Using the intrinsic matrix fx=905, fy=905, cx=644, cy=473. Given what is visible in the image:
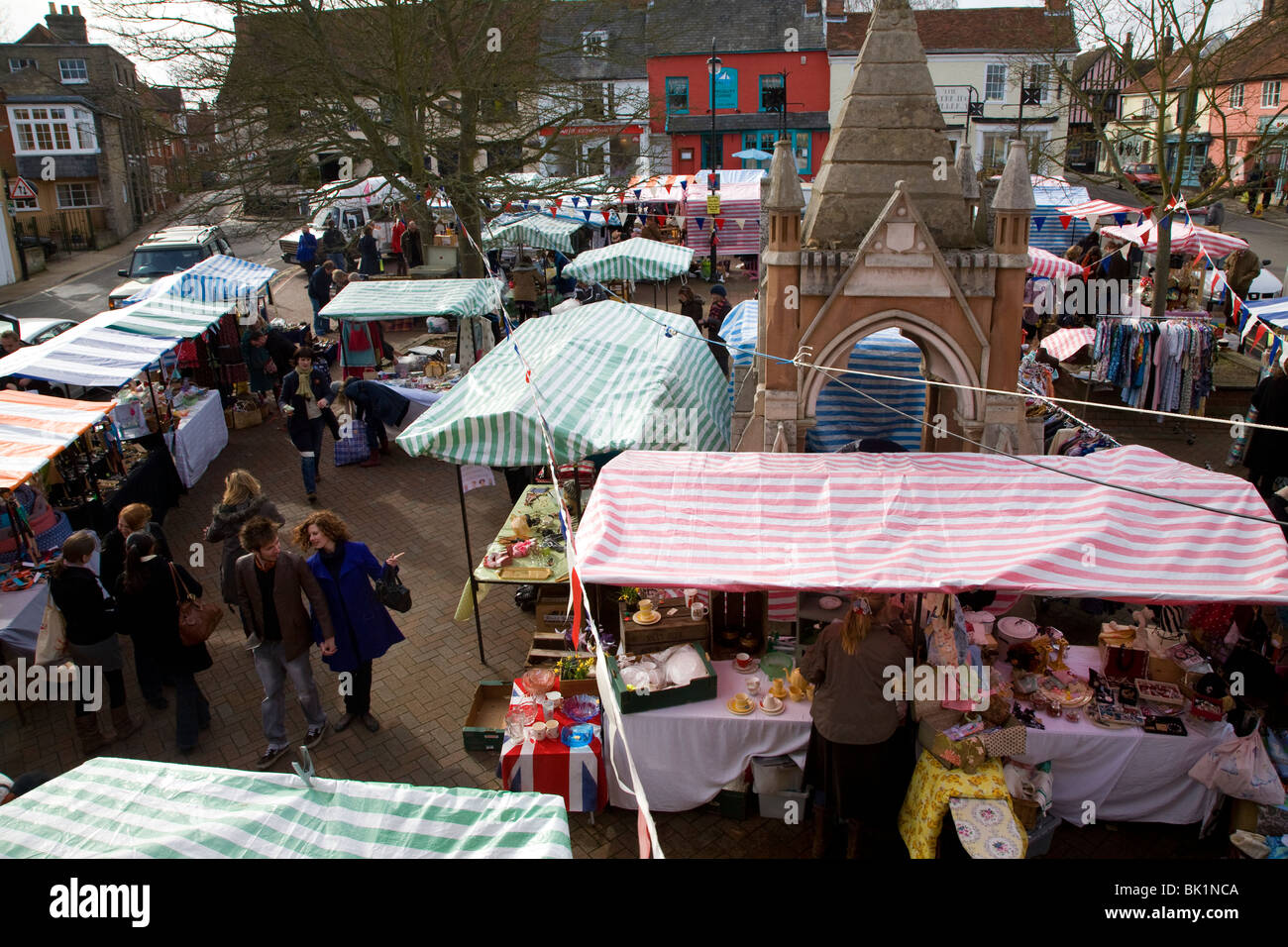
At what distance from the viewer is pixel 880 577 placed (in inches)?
250

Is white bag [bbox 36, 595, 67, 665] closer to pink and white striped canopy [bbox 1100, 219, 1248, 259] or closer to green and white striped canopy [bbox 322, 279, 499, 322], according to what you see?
green and white striped canopy [bbox 322, 279, 499, 322]

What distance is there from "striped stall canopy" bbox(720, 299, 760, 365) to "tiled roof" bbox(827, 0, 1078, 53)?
1325 inches

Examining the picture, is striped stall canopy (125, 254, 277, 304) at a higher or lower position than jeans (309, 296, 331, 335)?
higher

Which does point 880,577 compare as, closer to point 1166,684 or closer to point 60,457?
point 1166,684

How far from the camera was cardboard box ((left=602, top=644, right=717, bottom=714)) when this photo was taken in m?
6.76

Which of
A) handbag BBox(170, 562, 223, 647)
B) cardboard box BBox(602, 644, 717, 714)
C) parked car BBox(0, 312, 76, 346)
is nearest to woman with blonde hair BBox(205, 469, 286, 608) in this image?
handbag BBox(170, 562, 223, 647)

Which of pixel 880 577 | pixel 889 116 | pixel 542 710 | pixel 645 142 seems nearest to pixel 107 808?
pixel 542 710

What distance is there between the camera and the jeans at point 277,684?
7102mm

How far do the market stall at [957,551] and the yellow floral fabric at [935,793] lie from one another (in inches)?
2.2

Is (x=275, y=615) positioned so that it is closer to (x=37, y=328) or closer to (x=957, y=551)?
(x=957, y=551)

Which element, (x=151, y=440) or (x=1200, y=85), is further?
(x=1200, y=85)

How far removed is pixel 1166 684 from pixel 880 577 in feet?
8.26

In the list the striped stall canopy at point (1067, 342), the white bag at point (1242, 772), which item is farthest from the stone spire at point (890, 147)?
the striped stall canopy at point (1067, 342)

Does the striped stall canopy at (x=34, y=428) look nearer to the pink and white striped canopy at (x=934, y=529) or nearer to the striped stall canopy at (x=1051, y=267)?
the pink and white striped canopy at (x=934, y=529)
